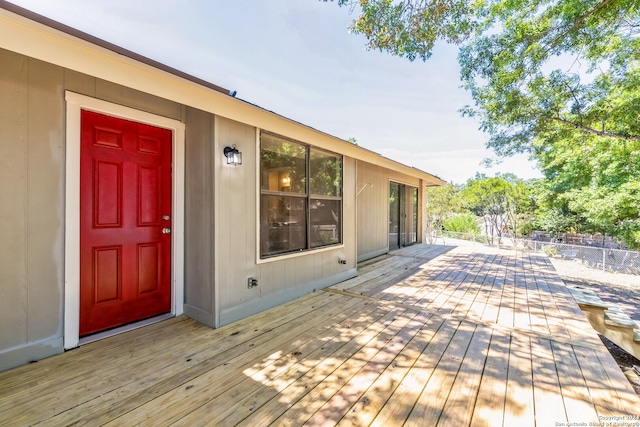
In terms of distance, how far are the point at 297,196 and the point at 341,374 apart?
7.39 ft

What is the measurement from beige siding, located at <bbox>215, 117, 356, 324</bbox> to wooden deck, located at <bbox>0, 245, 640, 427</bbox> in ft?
0.70

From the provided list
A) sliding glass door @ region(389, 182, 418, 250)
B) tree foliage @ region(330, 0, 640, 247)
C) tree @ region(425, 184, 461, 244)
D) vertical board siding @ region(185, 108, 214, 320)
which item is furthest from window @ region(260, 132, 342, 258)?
tree @ region(425, 184, 461, 244)

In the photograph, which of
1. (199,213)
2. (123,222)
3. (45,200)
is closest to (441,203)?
(199,213)

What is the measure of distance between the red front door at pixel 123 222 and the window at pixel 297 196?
105 centimetres

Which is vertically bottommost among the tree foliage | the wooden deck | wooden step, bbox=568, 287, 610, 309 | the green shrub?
wooden step, bbox=568, 287, 610, 309

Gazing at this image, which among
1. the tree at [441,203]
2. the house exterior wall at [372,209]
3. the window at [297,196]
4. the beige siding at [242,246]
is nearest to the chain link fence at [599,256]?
the house exterior wall at [372,209]

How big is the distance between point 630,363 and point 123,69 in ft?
25.0

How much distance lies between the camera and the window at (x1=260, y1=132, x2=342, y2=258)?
321 centimetres

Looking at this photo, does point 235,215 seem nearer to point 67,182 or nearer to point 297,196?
point 297,196

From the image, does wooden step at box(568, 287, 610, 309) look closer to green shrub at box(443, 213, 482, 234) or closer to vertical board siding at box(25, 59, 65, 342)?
vertical board siding at box(25, 59, 65, 342)

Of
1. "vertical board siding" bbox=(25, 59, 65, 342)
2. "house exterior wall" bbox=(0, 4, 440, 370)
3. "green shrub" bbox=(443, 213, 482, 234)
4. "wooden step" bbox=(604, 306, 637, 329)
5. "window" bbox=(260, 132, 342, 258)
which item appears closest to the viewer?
"house exterior wall" bbox=(0, 4, 440, 370)

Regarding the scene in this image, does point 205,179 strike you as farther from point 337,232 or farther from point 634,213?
point 634,213

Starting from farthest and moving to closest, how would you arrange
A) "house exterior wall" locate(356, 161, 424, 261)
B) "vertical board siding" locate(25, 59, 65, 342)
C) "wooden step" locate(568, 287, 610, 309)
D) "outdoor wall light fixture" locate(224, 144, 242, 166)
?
"house exterior wall" locate(356, 161, 424, 261) → "wooden step" locate(568, 287, 610, 309) → "outdoor wall light fixture" locate(224, 144, 242, 166) → "vertical board siding" locate(25, 59, 65, 342)

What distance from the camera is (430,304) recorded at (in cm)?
340
